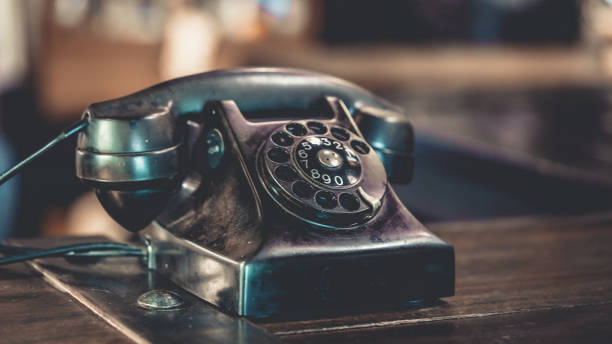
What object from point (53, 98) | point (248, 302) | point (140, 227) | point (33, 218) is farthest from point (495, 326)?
point (53, 98)

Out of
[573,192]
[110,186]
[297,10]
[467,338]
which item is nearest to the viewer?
[467,338]

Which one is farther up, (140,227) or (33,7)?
(33,7)

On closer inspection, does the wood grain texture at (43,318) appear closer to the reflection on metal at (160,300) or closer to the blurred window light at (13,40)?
the reflection on metal at (160,300)

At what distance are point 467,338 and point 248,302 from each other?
0.17 meters

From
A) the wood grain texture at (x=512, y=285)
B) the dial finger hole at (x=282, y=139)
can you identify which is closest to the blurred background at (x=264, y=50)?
the wood grain texture at (x=512, y=285)

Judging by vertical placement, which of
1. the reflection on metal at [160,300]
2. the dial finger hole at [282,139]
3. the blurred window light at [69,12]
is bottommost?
the reflection on metal at [160,300]

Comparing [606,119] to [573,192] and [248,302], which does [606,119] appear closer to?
[573,192]

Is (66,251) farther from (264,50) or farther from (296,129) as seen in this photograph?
(264,50)

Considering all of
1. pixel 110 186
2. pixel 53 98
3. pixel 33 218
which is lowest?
pixel 33 218

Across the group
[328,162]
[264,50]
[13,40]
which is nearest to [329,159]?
[328,162]

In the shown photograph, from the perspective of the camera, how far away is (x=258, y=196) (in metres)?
0.66

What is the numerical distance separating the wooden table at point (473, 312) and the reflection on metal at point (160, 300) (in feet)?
0.15

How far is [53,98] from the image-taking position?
567 centimetres

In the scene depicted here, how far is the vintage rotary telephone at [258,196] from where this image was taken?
62cm
